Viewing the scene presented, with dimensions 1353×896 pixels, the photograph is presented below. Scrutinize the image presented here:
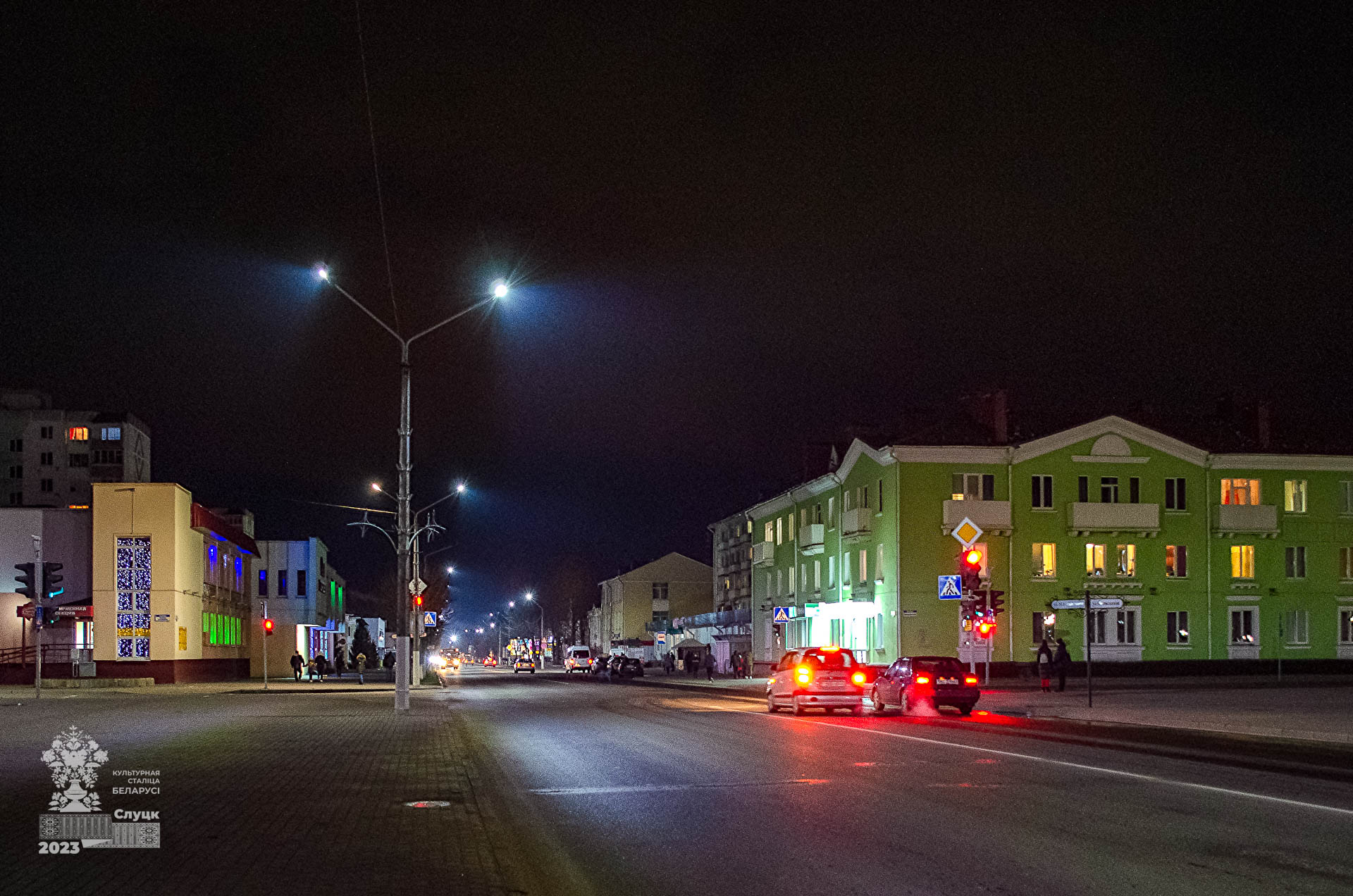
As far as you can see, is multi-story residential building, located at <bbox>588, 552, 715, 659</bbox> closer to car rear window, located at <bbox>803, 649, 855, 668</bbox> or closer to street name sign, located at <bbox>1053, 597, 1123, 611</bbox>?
street name sign, located at <bbox>1053, 597, 1123, 611</bbox>

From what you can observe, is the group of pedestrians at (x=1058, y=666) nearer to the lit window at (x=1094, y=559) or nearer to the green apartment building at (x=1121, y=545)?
the green apartment building at (x=1121, y=545)

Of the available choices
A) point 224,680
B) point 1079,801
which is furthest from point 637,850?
point 224,680

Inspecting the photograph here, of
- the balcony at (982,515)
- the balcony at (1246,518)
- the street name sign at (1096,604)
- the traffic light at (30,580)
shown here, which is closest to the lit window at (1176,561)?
the balcony at (1246,518)

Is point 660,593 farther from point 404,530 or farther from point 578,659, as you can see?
point 404,530

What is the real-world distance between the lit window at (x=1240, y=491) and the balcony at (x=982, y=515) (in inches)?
381

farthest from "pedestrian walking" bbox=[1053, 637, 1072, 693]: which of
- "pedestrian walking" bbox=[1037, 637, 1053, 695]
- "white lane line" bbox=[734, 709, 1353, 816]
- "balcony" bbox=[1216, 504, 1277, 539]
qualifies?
"white lane line" bbox=[734, 709, 1353, 816]

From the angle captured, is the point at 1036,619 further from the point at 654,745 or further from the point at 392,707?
the point at 654,745

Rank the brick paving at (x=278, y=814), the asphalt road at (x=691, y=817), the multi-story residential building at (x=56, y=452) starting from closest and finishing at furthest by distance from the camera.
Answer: the brick paving at (x=278, y=814)
the asphalt road at (x=691, y=817)
the multi-story residential building at (x=56, y=452)

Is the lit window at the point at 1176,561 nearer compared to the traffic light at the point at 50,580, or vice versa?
the traffic light at the point at 50,580

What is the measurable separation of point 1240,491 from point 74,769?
49.2 meters

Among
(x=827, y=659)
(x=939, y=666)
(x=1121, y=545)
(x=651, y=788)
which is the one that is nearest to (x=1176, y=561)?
(x=1121, y=545)

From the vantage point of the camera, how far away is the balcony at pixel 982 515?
52.1 meters

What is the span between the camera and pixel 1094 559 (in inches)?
2105

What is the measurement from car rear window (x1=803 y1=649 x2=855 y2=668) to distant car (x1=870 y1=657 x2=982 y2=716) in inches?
56.2
